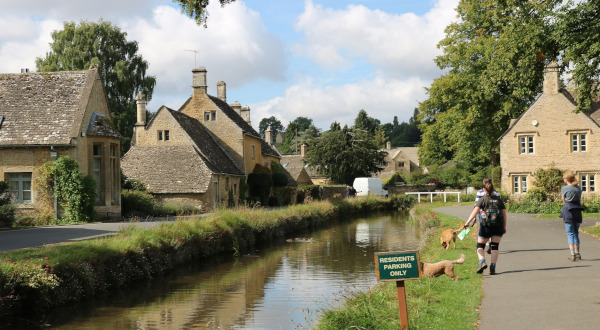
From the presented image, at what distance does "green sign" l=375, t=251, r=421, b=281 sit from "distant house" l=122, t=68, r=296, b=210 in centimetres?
2931

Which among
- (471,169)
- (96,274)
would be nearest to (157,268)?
(96,274)

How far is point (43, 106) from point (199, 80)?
2035cm

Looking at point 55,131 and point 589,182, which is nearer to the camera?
point 55,131

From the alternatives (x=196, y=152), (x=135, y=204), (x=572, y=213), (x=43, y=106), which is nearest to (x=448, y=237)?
(x=572, y=213)

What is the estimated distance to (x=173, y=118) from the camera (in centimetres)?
4138

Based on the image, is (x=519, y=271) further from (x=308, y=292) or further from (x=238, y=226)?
(x=238, y=226)

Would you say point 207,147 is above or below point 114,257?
above

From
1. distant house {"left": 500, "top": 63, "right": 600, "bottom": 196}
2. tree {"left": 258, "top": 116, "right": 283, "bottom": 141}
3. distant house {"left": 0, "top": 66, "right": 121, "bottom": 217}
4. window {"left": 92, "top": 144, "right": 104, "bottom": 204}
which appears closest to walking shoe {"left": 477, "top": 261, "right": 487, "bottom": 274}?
distant house {"left": 0, "top": 66, "right": 121, "bottom": 217}

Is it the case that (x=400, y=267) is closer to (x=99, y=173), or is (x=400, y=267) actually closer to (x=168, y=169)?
(x=99, y=173)

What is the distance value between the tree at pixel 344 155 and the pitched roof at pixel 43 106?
36738mm

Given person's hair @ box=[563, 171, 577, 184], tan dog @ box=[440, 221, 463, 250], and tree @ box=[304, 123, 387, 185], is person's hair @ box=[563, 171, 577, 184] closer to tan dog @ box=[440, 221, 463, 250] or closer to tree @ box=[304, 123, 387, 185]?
tan dog @ box=[440, 221, 463, 250]

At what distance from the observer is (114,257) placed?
15.1 metres

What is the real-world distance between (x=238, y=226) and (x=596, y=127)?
29663 millimetres

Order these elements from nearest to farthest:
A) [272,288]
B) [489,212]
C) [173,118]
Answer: [489,212] → [272,288] → [173,118]
